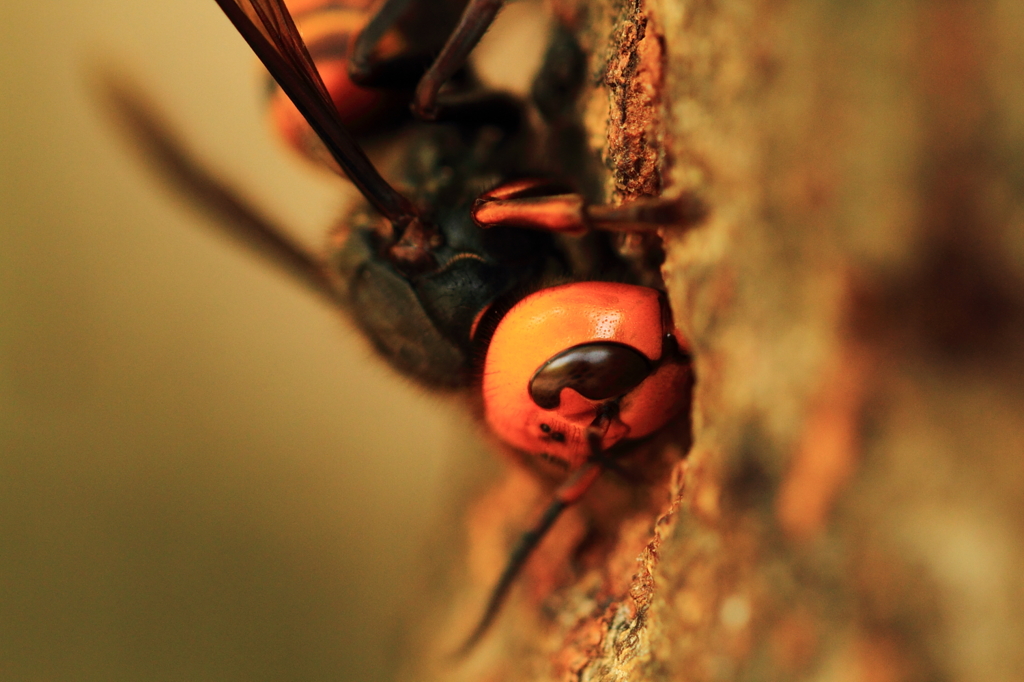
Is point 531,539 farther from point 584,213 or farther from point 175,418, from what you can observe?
point 175,418

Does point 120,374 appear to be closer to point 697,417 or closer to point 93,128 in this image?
point 93,128

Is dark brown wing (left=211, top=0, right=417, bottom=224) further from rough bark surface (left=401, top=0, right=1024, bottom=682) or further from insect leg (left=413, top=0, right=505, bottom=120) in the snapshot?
rough bark surface (left=401, top=0, right=1024, bottom=682)

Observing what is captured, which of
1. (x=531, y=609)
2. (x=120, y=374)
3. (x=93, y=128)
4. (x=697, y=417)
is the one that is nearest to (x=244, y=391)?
(x=120, y=374)

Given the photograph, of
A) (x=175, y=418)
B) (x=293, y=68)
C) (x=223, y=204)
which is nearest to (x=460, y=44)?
(x=293, y=68)

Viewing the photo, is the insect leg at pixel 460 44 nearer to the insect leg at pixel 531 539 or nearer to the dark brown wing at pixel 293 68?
the dark brown wing at pixel 293 68

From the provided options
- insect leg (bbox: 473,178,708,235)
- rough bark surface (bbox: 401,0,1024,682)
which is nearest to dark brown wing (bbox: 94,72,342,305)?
insect leg (bbox: 473,178,708,235)
